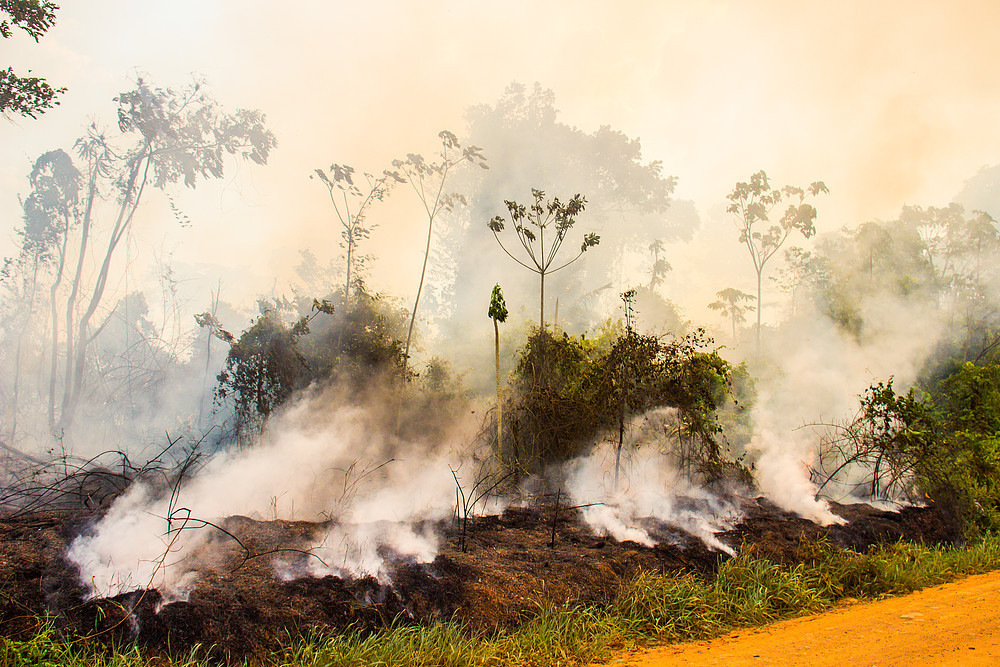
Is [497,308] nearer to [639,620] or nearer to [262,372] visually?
[639,620]

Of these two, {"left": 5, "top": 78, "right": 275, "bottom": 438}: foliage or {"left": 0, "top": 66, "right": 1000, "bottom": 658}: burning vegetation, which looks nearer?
{"left": 0, "top": 66, "right": 1000, "bottom": 658}: burning vegetation

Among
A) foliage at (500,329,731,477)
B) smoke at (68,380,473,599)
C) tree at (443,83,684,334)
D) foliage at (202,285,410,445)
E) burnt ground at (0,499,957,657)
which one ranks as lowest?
burnt ground at (0,499,957,657)

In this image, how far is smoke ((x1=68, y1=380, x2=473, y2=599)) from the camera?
513 centimetres

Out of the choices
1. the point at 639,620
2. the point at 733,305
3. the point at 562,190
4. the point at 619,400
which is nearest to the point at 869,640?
the point at 639,620

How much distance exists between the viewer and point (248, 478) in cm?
817

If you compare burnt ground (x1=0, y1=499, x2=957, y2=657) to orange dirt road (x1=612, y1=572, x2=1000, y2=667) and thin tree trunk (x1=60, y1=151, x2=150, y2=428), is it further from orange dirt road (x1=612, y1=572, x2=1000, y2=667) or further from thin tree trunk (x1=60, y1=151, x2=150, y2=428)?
thin tree trunk (x1=60, y1=151, x2=150, y2=428)

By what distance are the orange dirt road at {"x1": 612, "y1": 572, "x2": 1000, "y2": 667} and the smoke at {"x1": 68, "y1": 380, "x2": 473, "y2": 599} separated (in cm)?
292

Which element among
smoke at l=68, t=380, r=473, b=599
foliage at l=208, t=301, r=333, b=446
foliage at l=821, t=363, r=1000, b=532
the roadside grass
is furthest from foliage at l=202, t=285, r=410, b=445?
foliage at l=821, t=363, r=1000, b=532

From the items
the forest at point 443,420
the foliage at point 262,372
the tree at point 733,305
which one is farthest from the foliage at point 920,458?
the tree at point 733,305

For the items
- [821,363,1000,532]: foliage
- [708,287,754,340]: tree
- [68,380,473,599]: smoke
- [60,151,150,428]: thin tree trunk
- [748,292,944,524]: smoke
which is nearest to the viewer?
[68,380,473,599]: smoke

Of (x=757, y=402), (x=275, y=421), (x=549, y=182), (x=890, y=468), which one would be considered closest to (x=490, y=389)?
(x=275, y=421)

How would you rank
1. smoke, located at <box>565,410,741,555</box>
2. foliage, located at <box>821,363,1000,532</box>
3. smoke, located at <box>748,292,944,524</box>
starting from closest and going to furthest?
1. smoke, located at <box>565,410,741,555</box>
2. foliage, located at <box>821,363,1000,532</box>
3. smoke, located at <box>748,292,944,524</box>

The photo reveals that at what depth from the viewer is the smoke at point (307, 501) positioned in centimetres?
513

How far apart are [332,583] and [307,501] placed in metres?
4.07
